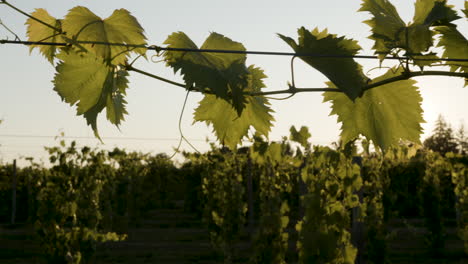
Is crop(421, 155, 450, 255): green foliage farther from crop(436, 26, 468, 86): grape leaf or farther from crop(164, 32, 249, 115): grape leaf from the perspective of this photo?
crop(164, 32, 249, 115): grape leaf

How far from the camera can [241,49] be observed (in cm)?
98

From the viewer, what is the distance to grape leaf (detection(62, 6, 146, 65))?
94 cm

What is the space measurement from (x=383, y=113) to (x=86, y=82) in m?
0.53

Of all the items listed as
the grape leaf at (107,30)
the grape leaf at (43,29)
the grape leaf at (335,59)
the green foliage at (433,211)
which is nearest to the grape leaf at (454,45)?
the grape leaf at (335,59)

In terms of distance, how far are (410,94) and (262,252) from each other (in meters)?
5.85

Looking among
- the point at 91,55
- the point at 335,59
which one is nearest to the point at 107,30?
the point at 91,55

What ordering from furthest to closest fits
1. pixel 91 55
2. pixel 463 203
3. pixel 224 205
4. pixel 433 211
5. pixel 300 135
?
pixel 433 211 < pixel 224 205 < pixel 463 203 < pixel 300 135 < pixel 91 55

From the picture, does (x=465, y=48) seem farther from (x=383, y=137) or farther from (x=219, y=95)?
(x=219, y=95)

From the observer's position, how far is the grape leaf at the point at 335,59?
0.87 metres

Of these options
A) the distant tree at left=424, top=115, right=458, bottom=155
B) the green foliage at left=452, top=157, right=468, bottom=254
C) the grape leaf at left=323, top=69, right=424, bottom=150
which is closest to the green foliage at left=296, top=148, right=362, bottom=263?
the grape leaf at left=323, top=69, right=424, bottom=150

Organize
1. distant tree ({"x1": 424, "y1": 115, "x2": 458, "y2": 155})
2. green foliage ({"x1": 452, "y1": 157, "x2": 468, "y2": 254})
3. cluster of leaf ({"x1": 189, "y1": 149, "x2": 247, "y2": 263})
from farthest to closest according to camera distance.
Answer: distant tree ({"x1": 424, "y1": 115, "x2": 458, "y2": 155}), cluster of leaf ({"x1": 189, "y1": 149, "x2": 247, "y2": 263}), green foliage ({"x1": 452, "y1": 157, "x2": 468, "y2": 254})

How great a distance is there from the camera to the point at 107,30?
97 centimetres

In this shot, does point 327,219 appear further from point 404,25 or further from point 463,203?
point 463,203

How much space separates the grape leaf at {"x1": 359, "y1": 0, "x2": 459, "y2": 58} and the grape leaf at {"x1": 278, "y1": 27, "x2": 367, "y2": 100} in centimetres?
5
